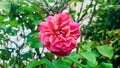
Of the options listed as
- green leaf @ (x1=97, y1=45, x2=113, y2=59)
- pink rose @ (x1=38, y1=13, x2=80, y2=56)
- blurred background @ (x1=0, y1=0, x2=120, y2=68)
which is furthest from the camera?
green leaf @ (x1=97, y1=45, x2=113, y2=59)

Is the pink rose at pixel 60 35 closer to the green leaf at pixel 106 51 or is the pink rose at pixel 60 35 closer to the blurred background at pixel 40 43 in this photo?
the blurred background at pixel 40 43

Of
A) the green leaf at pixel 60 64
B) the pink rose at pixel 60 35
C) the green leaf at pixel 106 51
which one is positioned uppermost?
the pink rose at pixel 60 35

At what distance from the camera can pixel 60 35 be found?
1.05 metres

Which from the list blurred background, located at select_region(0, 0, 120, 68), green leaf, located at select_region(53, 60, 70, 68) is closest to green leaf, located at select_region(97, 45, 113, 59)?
blurred background, located at select_region(0, 0, 120, 68)

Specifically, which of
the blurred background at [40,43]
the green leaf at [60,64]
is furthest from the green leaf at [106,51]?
the green leaf at [60,64]

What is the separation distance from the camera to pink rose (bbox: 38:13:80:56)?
3.39 ft

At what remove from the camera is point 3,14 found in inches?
68.6

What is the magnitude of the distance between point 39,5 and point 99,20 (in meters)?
1.21

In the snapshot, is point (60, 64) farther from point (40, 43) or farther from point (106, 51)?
point (106, 51)

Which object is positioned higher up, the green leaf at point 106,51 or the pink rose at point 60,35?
the pink rose at point 60,35

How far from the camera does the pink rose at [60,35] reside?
103 centimetres

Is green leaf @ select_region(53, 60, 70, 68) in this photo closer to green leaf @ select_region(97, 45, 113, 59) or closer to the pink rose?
the pink rose

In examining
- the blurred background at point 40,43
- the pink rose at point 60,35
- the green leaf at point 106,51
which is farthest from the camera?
the green leaf at point 106,51

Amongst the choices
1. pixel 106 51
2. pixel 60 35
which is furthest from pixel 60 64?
pixel 106 51
